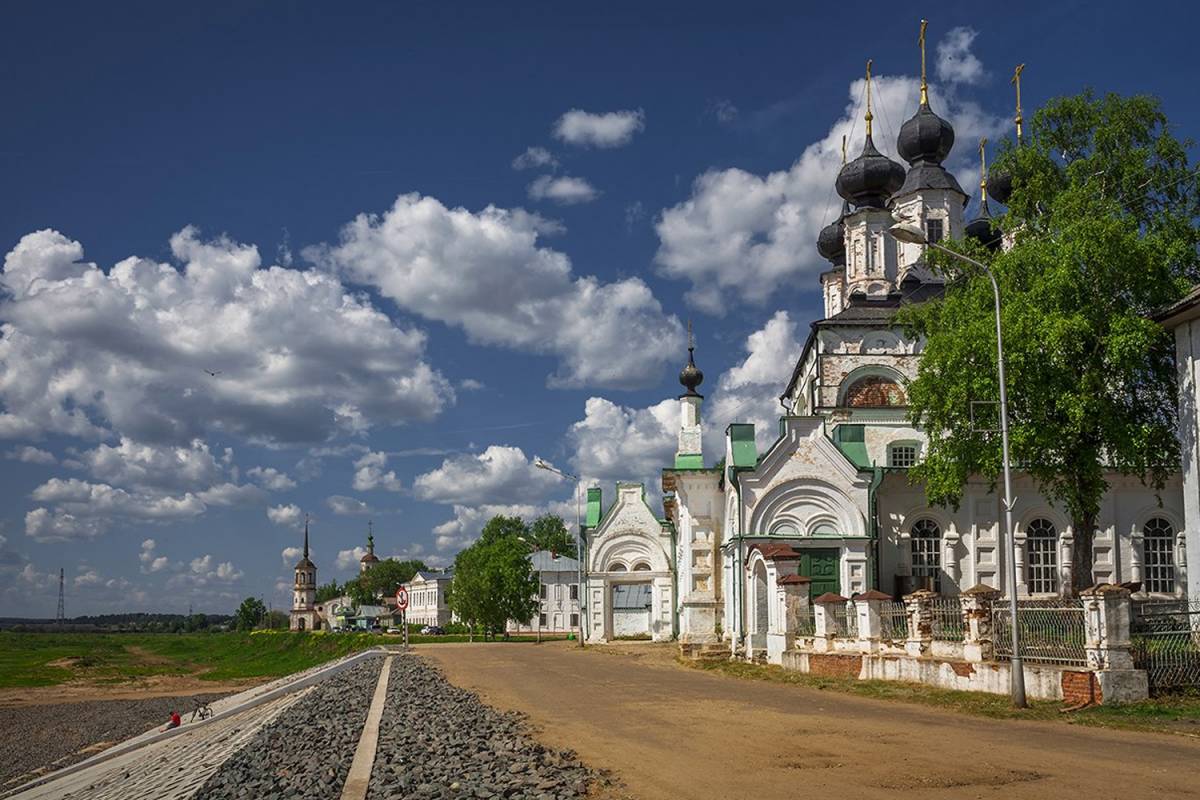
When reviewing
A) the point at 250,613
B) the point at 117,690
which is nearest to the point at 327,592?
the point at 250,613

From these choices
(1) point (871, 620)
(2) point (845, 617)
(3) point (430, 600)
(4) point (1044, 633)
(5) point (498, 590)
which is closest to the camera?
(4) point (1044, 633)

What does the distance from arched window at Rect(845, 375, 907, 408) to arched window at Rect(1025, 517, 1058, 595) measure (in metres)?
6.74

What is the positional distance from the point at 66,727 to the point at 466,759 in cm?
3205

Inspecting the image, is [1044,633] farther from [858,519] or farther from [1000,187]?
[1000,187]

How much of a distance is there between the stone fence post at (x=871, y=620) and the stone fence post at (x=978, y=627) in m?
2.83

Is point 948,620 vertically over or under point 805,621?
over

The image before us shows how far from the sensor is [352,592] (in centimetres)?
13112

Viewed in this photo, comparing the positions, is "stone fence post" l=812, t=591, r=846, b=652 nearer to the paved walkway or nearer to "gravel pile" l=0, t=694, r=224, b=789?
the paved walkway

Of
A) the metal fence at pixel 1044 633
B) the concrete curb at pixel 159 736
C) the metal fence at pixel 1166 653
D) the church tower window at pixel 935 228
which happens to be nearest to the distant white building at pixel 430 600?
the concrete curb at pixel 159 736

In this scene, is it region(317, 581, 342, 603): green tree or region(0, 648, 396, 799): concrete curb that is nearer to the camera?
region(0, 648, 396, 799): concrete curb

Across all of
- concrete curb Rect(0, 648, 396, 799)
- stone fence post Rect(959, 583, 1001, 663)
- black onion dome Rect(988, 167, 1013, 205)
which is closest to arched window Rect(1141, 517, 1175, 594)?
black onion dome Rect(988, 167, 1013, 205)

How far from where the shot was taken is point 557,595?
269 ft

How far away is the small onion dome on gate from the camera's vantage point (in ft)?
154

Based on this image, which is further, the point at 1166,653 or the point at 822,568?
the point at 822,568
